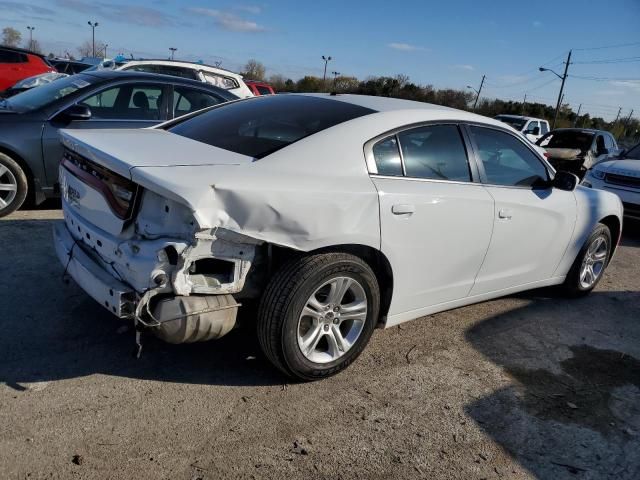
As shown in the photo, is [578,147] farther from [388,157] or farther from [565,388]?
[388,157]

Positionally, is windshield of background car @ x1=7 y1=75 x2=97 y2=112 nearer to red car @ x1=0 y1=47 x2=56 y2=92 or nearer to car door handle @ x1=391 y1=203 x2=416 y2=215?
car door handle @ x1=391 y1=203 x2=416 y2=215

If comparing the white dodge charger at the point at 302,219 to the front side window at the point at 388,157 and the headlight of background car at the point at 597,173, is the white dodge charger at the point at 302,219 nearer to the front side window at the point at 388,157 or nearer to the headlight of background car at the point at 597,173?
the front side window at the point at 388,157

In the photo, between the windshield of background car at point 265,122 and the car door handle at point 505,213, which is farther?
the car door handle at point 505,213

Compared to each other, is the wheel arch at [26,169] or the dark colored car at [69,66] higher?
the dark colored car at [69,66]

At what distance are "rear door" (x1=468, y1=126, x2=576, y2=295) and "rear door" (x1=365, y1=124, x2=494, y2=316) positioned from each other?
5.9 inches

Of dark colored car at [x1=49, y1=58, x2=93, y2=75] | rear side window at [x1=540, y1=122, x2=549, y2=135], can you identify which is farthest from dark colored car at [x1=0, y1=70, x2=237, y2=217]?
dark colored car at [x1=49, y1=58, x2=93, y2=75]

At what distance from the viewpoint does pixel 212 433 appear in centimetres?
267

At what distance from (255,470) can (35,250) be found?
3.26 meters

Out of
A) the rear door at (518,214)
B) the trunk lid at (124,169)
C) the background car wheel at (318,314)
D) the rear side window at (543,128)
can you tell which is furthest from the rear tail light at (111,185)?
the rear side window at (543,128)

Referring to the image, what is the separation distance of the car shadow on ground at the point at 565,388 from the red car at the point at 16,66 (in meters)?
16.7

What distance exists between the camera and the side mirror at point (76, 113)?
5.56 m

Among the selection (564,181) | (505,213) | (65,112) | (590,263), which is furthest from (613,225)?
(65,112)

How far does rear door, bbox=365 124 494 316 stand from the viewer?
3.22 meters

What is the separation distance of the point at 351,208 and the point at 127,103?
4289 mm
